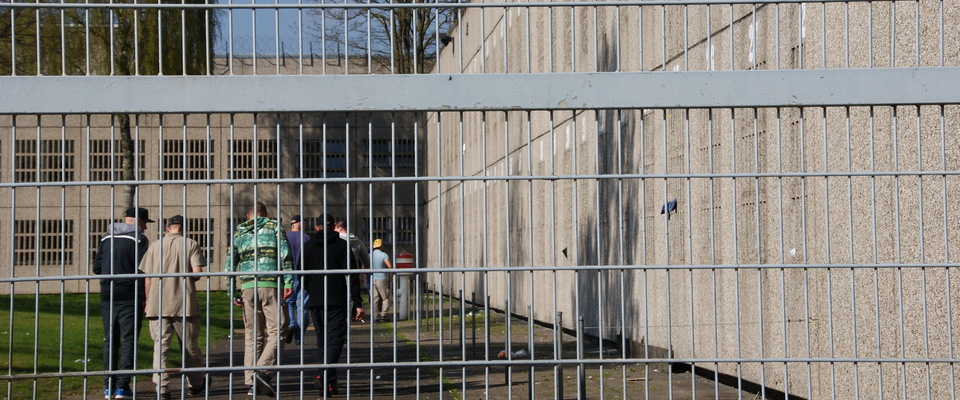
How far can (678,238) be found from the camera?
12.1m

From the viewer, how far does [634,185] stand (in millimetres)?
13609

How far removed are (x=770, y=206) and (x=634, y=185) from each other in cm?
395

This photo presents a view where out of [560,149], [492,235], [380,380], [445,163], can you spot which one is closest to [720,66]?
[380,380]

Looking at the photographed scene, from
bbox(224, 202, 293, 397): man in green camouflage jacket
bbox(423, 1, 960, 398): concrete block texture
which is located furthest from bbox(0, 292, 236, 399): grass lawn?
bbox(423, 1, 960, 398): concrete block texture

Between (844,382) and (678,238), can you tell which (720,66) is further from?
(844,382)

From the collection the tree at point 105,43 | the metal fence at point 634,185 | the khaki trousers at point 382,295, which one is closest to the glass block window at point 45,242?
the tree at point 105,43

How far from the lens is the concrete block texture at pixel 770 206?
568 centimetres

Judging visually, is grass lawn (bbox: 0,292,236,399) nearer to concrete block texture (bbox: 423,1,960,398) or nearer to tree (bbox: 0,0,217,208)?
concrete block texture (bbox: 423,1,960,398)

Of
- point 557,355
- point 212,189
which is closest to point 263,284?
point 557,355

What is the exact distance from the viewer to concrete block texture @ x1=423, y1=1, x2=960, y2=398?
5.68 meters

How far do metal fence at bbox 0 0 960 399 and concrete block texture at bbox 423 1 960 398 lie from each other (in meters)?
0.04

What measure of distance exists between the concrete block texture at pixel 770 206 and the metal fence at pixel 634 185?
0.04m

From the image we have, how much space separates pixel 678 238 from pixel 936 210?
16.3 ft

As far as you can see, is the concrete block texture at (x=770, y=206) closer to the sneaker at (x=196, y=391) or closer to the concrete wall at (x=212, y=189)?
the sneaker at (x=196, y=391)
